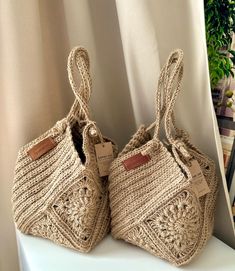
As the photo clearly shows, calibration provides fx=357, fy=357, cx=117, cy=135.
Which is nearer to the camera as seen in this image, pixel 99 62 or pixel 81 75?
pixel 81 75

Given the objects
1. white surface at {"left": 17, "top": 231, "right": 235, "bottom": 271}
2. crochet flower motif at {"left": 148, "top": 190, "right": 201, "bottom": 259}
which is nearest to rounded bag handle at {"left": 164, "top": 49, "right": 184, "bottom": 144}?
crochet flower motif at {"left": 148, "top": 190, "right": 201, "bottom": 259}

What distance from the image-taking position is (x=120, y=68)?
90 cm

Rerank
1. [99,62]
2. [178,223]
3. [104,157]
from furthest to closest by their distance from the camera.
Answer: [99,62], [104,157], [178,223]

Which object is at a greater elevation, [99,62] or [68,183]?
[99,62]

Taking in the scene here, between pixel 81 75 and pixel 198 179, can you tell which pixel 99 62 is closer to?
pixel 81 75

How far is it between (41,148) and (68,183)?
111 millimetres

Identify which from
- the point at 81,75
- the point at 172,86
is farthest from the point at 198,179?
the point at 81,75

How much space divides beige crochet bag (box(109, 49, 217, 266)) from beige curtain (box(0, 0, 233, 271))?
0.19 feet

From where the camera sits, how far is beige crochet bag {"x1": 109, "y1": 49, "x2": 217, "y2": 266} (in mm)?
676

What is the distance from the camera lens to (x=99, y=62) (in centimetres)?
88

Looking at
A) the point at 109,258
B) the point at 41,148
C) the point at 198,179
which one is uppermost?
the point at 41,148

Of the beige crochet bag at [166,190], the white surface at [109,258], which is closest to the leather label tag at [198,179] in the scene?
the beige crochet bag at [166,190]

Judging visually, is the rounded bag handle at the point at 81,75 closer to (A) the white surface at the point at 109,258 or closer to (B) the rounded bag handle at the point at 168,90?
(B) the rounded bag handle at the point at 168,90

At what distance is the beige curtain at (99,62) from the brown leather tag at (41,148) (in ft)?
0.27
